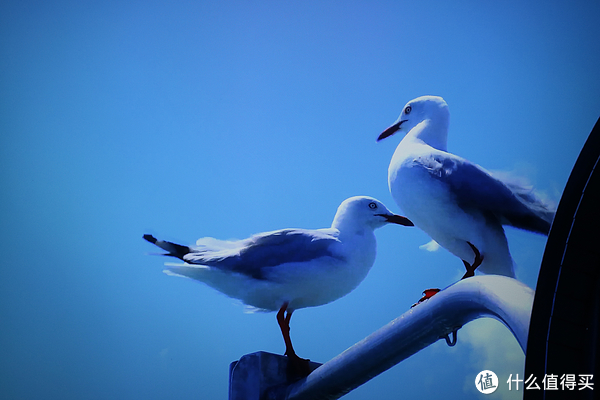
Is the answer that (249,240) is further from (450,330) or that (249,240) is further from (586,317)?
(586,317)

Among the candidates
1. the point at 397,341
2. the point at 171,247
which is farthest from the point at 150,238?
the point at 397,341

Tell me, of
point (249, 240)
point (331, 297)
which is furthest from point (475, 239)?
point (249, 240)

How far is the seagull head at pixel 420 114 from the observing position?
15.7 ft

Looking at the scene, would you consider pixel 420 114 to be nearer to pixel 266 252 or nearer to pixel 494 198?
Result: pixel 494 198

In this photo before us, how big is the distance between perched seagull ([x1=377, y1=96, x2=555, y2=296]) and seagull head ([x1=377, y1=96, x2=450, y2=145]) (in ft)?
1.91

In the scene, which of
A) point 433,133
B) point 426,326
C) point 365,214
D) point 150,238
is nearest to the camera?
point 426,326

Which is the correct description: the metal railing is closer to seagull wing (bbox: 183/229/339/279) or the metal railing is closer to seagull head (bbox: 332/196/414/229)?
seagull wing (bbox: 183/229/339/279)

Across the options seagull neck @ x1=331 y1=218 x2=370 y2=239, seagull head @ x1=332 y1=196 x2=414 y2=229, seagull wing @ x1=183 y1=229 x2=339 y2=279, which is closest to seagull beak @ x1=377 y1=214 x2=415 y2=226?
seagull head @ x1=332 y1=196 x2=414 y2=229

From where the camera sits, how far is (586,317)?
1.71 m

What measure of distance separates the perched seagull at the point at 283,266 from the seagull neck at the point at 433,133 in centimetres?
85

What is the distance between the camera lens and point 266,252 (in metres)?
4.11

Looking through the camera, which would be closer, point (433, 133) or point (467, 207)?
point (467, 207)

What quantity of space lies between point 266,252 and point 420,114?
1582mm

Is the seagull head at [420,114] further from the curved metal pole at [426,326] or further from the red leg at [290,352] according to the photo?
the curved metal pole at [426,326]
